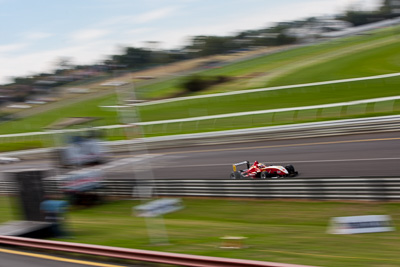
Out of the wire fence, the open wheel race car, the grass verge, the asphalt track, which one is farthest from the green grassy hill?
the grass verge

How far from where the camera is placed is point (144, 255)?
8.53 metres

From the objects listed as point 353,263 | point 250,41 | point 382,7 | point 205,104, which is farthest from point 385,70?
point 382,7

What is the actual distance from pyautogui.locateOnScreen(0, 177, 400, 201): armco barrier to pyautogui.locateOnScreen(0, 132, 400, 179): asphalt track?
1431 millimetres

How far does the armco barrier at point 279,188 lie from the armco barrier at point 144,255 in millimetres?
5964

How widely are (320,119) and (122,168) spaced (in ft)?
36.4

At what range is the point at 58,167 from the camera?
18.7 m

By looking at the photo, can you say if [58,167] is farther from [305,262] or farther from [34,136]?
[34,136]

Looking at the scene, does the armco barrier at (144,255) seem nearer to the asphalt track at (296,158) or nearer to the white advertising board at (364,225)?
the white advertising board at (364,225)

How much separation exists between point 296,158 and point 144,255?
39.4ft

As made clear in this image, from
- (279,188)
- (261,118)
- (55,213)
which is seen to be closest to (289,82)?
(261,118)

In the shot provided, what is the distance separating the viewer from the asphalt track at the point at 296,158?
1628 centimetres

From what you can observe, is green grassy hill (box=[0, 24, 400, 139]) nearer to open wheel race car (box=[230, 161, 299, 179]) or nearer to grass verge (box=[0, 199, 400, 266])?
open wheel race car (box=[230, 161, 299, 179])

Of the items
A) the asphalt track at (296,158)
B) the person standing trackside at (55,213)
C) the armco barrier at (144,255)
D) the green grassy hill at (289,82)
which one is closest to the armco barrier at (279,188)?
the asphalt track at (296,158)

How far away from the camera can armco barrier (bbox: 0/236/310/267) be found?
7.34 meters
